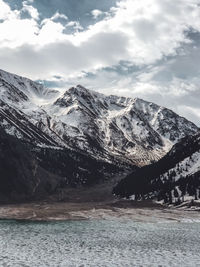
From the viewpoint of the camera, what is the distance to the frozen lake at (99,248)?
194 ft

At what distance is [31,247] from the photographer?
72.5m

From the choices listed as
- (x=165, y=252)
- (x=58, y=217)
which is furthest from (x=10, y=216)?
(x=165, y=252)

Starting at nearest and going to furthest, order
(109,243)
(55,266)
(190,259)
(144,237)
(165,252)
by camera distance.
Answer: (55,266) → (190,259) → (165,252) → (109,243) → (144,237)

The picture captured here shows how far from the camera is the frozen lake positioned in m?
59.0

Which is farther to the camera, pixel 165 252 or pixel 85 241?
pixel 85 241

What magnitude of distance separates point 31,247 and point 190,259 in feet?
93.6

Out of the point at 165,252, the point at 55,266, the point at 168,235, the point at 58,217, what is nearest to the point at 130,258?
the point at 165,252

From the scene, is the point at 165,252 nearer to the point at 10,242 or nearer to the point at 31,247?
the point at 31,247

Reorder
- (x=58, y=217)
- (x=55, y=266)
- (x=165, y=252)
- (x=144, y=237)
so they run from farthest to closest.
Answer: (x=58, y=217)
(x=144, y=237)
(x=165, y=252)
(x=55, y=266)

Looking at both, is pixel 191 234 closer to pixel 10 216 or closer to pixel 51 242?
pixel 51 242

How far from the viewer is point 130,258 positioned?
62688 mm

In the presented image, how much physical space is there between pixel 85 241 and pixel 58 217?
6703cm

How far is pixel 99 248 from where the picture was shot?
72125 millimetres

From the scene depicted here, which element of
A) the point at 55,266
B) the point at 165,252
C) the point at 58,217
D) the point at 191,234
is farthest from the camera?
the point at 58,217
